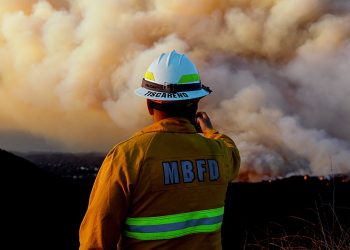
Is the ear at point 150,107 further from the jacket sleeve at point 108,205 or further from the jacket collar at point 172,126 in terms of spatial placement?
the jacket sleeve at point 108,205

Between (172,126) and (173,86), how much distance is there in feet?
1.08

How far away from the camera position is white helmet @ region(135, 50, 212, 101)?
10.2 ft

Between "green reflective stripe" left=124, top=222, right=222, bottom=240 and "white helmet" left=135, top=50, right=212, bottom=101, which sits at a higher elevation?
"white helmet" left=135, top=50, right=212, bottom=101

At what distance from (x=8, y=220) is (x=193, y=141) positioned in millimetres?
19600

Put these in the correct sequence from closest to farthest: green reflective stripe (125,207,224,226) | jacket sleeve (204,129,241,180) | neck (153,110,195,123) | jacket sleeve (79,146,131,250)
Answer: jacket sleeve (79,146,131,250)
green reflective stripe (125,207,224,226)
neck (153,110,195,123)
jacket sleeve (204,129,241,180)

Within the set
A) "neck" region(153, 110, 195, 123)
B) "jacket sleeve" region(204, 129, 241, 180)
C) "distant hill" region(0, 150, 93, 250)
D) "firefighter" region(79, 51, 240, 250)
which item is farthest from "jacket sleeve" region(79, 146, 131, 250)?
"distant hill" region(0, 150, 93, 250)

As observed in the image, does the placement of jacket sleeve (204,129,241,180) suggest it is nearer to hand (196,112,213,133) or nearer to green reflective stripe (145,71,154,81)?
hand (196,112,213,133)

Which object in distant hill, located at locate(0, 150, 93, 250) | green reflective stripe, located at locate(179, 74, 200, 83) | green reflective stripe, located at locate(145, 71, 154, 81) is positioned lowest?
distant hill, located at locate(0, 150, 93, 250)

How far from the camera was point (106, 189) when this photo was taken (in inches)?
105

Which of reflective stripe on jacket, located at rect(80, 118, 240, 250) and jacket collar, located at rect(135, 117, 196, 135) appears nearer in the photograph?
reflective stripe on jacket, located at rect(80, 118, 240, 250)

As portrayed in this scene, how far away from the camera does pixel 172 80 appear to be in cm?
317

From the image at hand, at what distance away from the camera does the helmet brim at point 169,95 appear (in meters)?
3.03

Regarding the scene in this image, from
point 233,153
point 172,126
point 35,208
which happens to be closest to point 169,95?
point 172,126

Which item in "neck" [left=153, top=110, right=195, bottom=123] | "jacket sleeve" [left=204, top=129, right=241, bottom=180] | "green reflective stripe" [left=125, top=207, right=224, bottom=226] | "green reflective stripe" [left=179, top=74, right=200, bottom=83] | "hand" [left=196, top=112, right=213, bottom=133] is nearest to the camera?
"green reflective stripe" [left=125, top=207, right=224, bottom=226]
